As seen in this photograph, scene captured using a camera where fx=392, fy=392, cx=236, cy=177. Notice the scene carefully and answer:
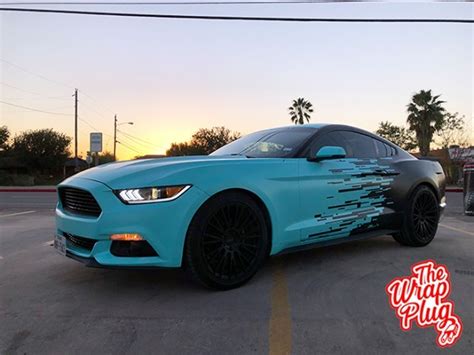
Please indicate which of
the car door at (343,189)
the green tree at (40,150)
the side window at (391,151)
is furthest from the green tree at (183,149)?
the car door at (343,189)

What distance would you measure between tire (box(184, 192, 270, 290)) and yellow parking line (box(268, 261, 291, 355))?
299 mm

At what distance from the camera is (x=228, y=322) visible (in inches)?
108

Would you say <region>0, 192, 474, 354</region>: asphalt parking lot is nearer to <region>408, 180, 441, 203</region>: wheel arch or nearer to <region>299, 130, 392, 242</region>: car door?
<region>299, 130, 392, 242</region>: car door

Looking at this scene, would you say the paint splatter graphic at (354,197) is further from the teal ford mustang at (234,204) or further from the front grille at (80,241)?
the front grille at (80,241)

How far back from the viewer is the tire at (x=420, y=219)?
4.93 metres

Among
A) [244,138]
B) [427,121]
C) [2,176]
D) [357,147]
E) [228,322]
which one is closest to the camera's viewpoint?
[228,322]

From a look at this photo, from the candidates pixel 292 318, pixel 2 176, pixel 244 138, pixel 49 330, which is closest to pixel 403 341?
pixel 292 318

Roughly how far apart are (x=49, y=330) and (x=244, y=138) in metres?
3.07

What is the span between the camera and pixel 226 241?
11.0ft

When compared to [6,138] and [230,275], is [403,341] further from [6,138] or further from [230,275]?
[6,138]

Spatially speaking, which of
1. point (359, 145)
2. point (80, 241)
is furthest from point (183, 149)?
point (80, 241)

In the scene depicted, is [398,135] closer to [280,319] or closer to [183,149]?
[183,149]
